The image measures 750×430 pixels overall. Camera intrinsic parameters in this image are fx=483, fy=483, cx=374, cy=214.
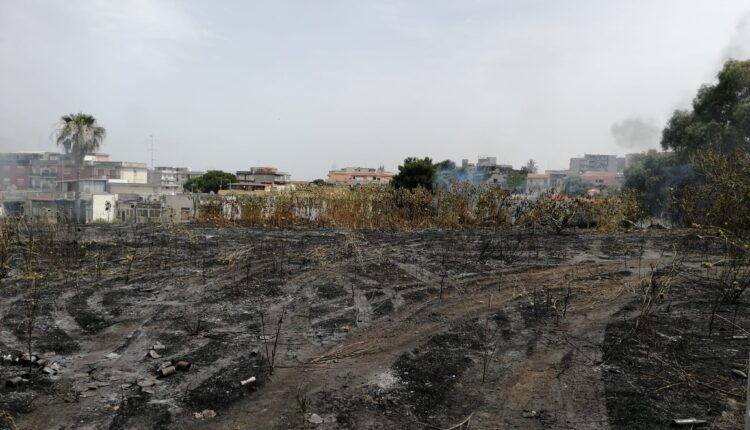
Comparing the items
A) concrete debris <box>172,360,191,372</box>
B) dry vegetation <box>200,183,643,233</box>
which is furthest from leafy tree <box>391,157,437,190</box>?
concrete debris <box>172,360,191,372</box>

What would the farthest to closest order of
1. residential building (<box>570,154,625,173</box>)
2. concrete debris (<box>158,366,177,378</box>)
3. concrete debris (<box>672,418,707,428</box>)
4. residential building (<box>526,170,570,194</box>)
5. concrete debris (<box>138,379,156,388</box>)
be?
1. residential building (<box>570,154,625,173</box>)
2. residential building (<box>526,170,570,194</box>)
3. concrete debris (<box>158,366,177,378</box>)
4. concrete debris (<box>138,379,156,388</box>)
5. concrete debris (<box>672,418,707,428</box>)

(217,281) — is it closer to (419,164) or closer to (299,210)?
(299,210)

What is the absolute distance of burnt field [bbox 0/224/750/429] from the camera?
11.5 ft

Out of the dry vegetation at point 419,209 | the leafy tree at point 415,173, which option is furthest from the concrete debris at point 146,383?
the leafy tree at point 415,173

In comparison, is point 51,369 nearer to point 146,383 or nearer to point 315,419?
point 146,383

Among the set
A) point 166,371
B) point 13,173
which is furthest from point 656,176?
point 13,173

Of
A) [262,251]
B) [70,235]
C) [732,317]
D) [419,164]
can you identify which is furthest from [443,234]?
[419,164]

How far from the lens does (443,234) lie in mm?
13758

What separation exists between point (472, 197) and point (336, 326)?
39.1ft

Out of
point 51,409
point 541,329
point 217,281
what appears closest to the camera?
point 51,409

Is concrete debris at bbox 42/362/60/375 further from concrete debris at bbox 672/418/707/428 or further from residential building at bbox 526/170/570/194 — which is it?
residential building at bbox 526/170/570/194

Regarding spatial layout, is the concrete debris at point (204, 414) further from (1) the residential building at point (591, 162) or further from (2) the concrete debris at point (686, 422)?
(1) the residential building at point (591, 162)

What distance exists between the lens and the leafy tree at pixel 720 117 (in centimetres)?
1717

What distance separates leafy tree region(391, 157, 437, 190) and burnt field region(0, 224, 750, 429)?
55.8ft
